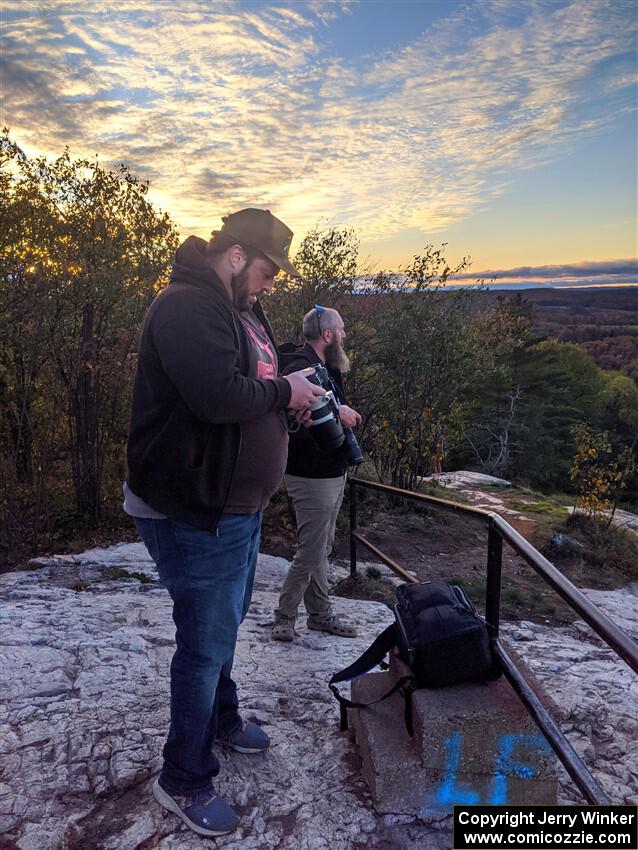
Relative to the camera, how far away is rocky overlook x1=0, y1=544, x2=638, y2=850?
6.89 ft

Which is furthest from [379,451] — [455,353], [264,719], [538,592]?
[264,719]

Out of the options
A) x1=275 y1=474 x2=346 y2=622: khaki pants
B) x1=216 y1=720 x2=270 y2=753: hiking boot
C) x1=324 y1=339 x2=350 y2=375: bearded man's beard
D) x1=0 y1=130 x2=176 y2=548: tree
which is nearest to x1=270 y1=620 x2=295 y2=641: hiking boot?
x1=275 y1=474 x2=346 y2=622: khaki pants

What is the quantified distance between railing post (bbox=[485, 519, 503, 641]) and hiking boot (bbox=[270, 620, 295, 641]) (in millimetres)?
1568

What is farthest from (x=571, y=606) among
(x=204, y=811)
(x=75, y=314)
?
(x=75, y=314)

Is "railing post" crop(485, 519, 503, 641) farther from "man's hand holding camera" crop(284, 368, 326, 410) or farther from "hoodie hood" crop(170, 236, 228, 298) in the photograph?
"hoodie hood" crop(170, 236, 228, 298)

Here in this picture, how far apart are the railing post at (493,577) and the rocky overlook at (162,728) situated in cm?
71

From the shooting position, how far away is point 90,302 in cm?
620

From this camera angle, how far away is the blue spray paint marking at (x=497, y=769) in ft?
6.93

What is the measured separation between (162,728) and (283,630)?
1.09m

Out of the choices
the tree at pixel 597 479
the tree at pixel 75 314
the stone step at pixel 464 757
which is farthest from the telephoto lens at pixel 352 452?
the tree at pixel 597 479

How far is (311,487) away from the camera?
3.43 metres

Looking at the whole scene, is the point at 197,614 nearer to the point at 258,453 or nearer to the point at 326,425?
the point at 258,453

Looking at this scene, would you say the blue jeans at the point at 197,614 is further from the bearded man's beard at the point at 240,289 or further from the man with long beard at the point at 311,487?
the man with long beard at the point at 311,487

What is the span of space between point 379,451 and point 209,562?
697 cm
